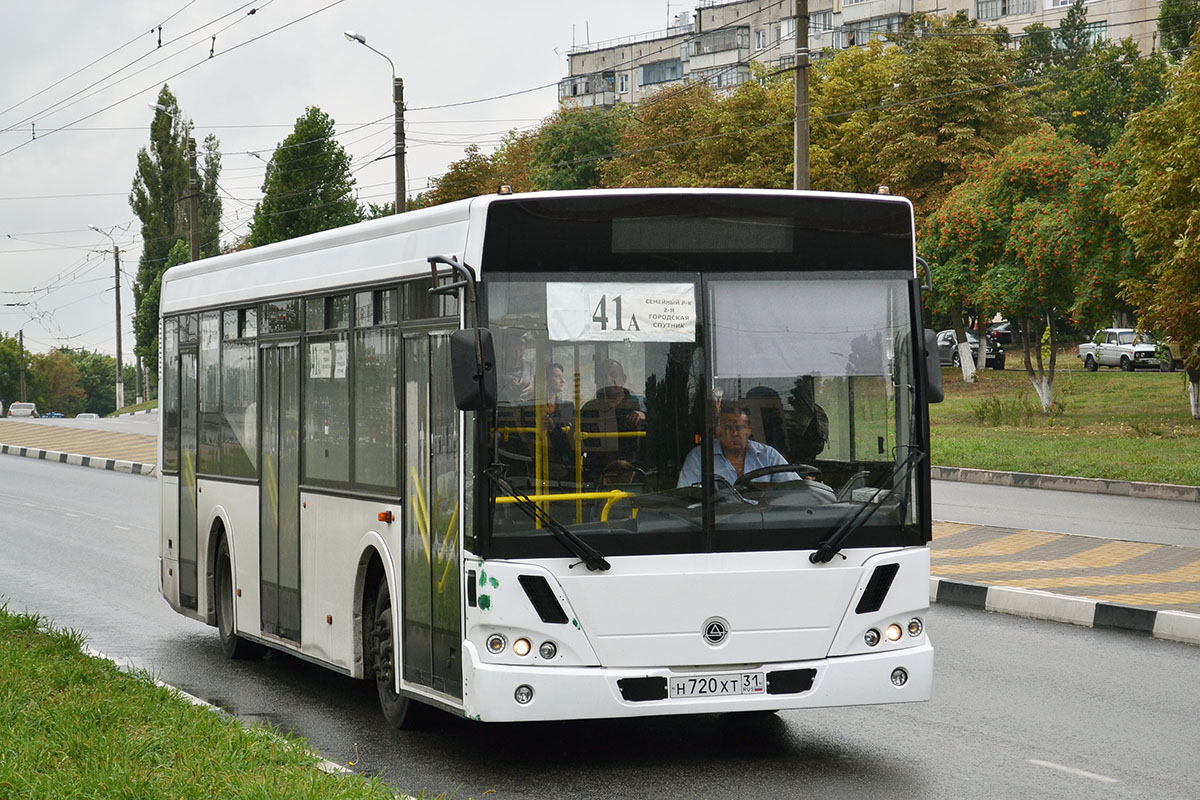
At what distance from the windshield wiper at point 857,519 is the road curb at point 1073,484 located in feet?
50.7

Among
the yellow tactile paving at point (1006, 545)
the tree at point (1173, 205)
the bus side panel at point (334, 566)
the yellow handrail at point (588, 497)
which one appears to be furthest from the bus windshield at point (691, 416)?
the tree at point (1173, 205)

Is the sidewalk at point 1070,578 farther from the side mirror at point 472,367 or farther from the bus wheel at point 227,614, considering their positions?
the side mirror at point 472,367

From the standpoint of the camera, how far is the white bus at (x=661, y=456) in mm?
6918

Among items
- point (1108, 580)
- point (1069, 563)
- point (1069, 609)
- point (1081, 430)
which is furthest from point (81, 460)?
point (1069, 609)

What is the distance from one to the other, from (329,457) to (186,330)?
333cm

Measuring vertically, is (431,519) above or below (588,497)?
below

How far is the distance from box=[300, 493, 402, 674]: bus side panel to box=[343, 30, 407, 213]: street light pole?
22.7 m

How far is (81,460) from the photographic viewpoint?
125 feet

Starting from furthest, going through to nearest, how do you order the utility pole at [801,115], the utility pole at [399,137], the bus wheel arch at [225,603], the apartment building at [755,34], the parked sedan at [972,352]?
the apartment building at [755,34]
the parked sedan at [972,352]
the utility pole at [399,137]
the utility pole at [801,115]
the bus wheel arch at [225,603]

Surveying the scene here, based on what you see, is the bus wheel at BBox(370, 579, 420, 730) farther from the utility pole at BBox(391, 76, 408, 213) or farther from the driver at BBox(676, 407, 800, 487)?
the utility pole at BBox(391, 76, 408, 213)

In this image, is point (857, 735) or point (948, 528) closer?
point (857, 735)

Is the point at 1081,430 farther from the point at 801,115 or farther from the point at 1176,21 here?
the point at 1176,21

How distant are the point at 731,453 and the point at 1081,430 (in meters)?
26.4

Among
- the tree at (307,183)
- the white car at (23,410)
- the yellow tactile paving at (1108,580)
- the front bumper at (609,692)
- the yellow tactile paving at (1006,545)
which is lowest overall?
the yellow tactile paving at (1108,580)
